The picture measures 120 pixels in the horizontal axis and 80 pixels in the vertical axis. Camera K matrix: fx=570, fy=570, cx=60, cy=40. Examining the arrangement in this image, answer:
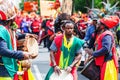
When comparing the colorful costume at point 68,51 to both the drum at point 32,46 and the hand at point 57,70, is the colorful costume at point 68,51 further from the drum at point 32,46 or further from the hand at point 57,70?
the drum at point 32,46

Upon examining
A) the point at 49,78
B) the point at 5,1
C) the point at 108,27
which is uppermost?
the point at 5,1

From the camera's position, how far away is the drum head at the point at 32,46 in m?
7.19

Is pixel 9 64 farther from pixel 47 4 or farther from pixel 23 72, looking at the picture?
pixel 47 4

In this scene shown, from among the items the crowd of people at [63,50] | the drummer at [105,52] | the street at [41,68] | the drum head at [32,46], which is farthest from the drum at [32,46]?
the street at [41,68]

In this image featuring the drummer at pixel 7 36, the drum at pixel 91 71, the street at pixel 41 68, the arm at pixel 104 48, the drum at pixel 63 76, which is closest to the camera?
the drummer at pixel 7 36

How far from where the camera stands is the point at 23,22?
A: 30641 mm

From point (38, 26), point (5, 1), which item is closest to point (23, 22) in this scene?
point (38, 26)

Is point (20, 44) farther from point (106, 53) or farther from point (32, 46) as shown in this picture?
point (106, 53)

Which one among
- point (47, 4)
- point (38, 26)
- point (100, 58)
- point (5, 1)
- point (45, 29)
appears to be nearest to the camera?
point (5, 1)

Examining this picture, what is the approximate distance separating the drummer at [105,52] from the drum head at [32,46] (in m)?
1.83

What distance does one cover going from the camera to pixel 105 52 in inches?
363

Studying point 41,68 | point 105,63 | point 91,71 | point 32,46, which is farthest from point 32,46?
point 41,68

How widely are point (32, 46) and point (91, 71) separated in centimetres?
217

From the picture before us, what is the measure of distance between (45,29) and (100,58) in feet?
45.3
